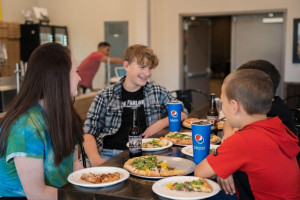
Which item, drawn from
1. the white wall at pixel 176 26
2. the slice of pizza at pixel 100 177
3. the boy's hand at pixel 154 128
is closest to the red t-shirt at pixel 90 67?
the white wall at pixel 176 26

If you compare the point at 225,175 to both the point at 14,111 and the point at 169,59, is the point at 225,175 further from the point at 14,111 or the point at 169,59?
the point at 169,59

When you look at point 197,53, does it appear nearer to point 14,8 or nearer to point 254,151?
point 14,8

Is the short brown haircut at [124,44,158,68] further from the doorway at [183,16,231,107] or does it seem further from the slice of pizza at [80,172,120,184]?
the doorway at [183,16,231,107]

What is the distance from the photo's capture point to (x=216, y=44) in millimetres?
13820

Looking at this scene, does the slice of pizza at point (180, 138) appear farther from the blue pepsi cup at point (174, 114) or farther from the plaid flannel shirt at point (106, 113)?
the plaid flannel shirt at point (106, 113)

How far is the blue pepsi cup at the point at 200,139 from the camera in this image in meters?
1.73

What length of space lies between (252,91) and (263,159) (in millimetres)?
278

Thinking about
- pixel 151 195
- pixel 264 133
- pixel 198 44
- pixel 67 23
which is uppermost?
pixel 67 23

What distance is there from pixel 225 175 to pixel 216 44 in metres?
12.8

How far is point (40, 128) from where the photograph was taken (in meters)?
1.72

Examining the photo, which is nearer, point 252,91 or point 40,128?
point 252,91

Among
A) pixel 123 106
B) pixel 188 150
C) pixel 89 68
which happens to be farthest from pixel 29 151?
pixel 89 68

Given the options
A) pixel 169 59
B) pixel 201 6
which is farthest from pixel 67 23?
pixel 201 6

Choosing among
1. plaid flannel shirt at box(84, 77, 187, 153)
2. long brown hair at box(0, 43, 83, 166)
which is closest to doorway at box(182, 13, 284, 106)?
plaid flannel shirt at box(84, 77, 187, 153)
